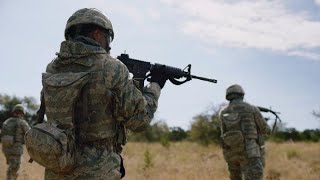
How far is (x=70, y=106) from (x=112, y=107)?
35 centimetres

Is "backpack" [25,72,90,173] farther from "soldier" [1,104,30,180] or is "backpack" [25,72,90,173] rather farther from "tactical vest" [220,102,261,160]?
"soldier" [1,104,30,180]

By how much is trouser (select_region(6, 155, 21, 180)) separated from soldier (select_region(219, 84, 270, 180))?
19.4 ft

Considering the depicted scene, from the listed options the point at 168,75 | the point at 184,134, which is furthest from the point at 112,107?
the point at 184,134

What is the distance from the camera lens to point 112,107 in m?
4.00

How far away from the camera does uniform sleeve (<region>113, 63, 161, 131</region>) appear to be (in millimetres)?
3932

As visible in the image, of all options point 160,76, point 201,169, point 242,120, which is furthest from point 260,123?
point 201,169

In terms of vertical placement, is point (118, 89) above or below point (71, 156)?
above

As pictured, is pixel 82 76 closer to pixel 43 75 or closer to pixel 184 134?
pixel 43 75

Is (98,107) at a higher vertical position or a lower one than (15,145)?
lower

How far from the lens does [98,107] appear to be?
3.94m

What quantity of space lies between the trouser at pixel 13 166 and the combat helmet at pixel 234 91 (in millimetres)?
6182

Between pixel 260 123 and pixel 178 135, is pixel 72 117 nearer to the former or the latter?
pixel 260 123

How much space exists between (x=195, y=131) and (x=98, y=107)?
37.3 meters

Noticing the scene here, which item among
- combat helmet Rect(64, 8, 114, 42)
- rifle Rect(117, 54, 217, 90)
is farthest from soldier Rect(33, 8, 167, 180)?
rifle Rect(117, 54, 217, 90)
